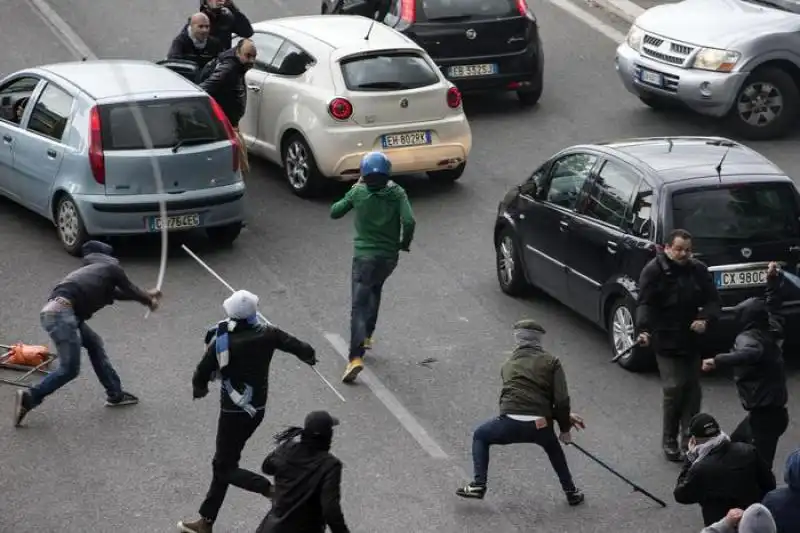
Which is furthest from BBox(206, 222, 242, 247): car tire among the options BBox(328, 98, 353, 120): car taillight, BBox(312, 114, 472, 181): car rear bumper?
BBox(328, 98, 353, 120): car taillight

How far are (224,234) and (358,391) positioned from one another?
4068 millimetres

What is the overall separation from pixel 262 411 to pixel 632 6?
675 inches

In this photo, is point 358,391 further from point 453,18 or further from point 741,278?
point 453,18

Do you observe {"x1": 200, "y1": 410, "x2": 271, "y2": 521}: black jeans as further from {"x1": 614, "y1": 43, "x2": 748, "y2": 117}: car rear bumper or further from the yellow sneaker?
{"x1": 614, "y1": 43, "x2": 748, "y2": 117}: car rear bumper

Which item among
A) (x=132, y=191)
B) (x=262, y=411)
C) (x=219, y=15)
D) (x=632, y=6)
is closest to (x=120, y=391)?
(x=262, y=411)

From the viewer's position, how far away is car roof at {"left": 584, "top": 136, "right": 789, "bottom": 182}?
13922 mm

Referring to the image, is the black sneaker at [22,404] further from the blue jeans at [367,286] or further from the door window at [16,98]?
the door window at [16,98]

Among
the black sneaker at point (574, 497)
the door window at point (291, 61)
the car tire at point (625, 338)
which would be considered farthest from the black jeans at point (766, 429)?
the door window at point (291, 61)

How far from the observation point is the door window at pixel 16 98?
1744 cm

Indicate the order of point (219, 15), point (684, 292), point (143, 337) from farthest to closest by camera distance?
point (219, 15)
point (143, 337)
point (684, 292)

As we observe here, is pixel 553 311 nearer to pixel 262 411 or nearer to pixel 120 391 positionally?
pixel 120 391

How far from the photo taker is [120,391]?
12992 mm

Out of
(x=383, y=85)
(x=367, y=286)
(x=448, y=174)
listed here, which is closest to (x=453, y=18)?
(x=448, y=174)

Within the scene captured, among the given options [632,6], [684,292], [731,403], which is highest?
[684,292]
